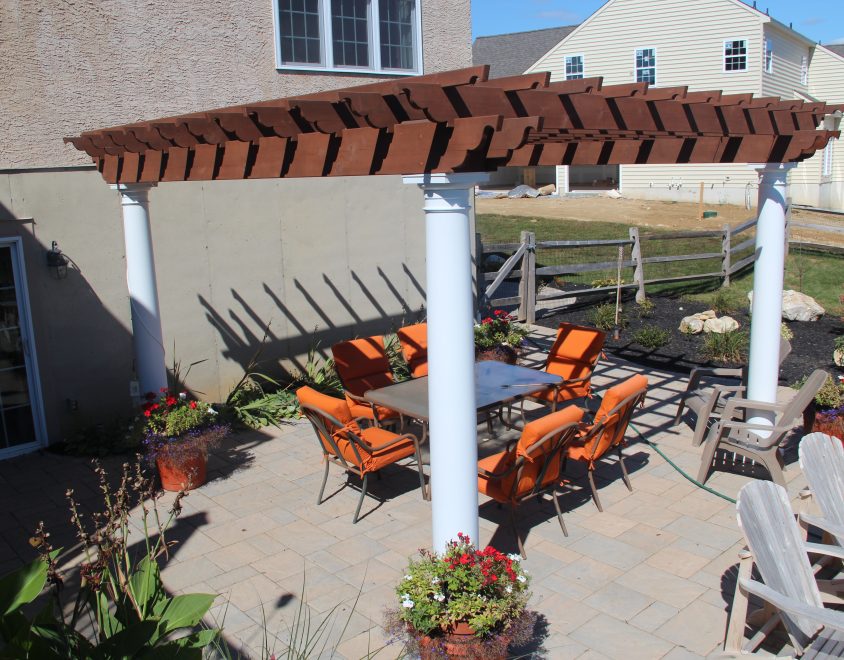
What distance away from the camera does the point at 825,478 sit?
16.9 feet

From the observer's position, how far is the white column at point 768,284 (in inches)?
291

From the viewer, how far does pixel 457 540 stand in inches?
187

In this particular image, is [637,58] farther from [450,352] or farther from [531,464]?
[450,352]

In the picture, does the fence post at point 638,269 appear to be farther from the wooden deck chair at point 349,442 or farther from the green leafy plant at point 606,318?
the wooden deck chair at point 349,442

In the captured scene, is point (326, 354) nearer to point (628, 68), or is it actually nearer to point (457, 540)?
point (457, 540)

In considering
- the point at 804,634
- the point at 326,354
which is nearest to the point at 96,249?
the point at 326,354

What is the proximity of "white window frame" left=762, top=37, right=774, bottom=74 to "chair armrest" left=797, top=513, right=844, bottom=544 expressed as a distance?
25.7 m

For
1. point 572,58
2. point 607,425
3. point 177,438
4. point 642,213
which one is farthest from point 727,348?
point 572,58

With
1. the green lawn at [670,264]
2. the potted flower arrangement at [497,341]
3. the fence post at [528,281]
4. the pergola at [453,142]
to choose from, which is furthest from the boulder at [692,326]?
the pergola at [453,142]

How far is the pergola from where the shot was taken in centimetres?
414

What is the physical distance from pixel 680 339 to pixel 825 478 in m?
7.53

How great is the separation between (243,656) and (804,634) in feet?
10.3

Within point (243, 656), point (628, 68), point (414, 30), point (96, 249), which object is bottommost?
point (243, 656)

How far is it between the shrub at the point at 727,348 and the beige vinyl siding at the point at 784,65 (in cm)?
1864
